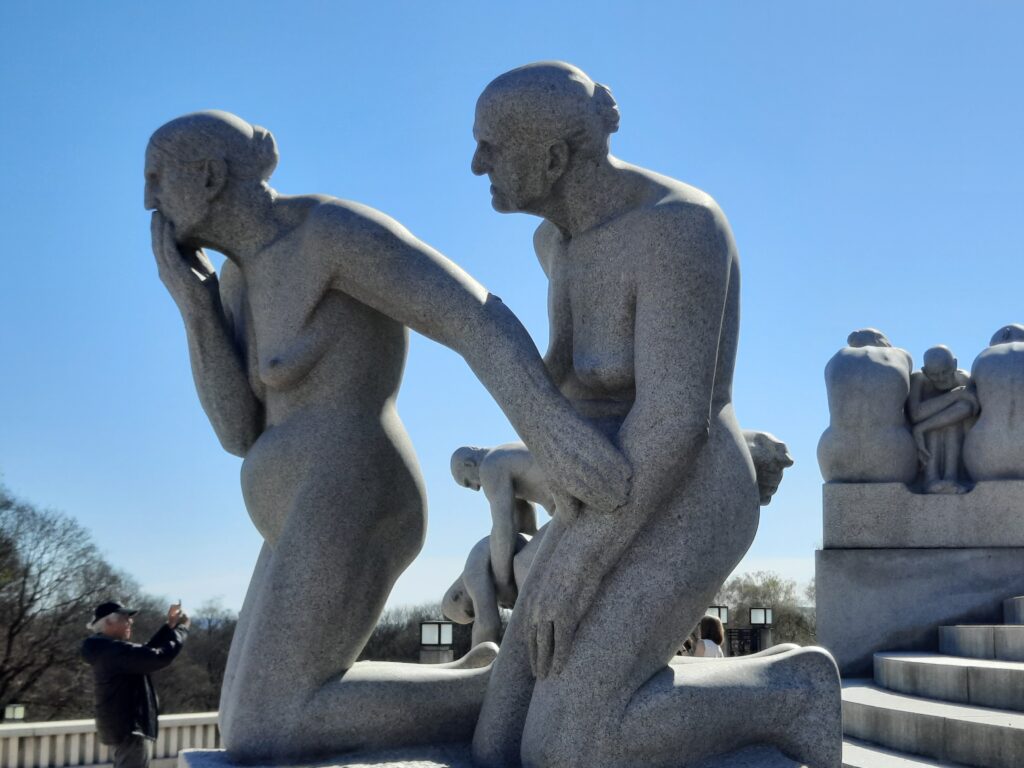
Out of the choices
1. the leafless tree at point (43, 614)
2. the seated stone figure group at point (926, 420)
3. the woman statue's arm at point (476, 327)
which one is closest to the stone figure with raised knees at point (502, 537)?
the seated stone figure group at point (926, 420)

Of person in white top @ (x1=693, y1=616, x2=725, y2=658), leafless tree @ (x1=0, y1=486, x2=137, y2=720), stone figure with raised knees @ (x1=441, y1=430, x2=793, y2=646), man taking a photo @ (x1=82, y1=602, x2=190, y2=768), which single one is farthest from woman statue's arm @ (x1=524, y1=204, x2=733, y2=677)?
leafless tree @ (x1=0, y1=486, x2=137, y2=720)

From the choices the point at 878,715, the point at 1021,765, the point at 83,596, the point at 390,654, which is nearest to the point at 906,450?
the point at 878,715

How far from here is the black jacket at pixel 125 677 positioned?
20.7ft

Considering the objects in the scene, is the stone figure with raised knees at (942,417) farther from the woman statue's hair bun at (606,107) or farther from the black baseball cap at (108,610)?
the woman statue's hair bun at (606,107)

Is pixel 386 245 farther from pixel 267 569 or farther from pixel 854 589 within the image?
pixel 854 589

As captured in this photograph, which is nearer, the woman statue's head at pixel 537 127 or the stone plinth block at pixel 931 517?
the woman statue's head at pixel 537 127

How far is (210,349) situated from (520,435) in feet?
3.54

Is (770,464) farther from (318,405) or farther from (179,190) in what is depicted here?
(179,190)

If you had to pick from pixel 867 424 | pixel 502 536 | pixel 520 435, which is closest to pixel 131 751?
pixel 502 536

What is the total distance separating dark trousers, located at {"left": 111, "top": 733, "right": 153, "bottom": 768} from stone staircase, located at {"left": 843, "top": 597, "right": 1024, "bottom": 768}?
3623 mm

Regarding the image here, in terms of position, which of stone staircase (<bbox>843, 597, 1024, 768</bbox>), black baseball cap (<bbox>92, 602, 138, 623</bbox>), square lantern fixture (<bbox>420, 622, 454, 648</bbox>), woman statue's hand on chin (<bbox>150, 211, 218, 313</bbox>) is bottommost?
stone staircase (<bbox>843, 597, 1024, 768</bbox>)

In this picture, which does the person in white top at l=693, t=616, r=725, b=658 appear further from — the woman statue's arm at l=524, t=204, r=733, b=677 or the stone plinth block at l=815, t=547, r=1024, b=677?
the woman statue's arm at l=524, t=204, r=733, b=677

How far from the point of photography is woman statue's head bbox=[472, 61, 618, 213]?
358cm

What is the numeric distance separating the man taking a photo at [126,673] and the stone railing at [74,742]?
9.79 ft
